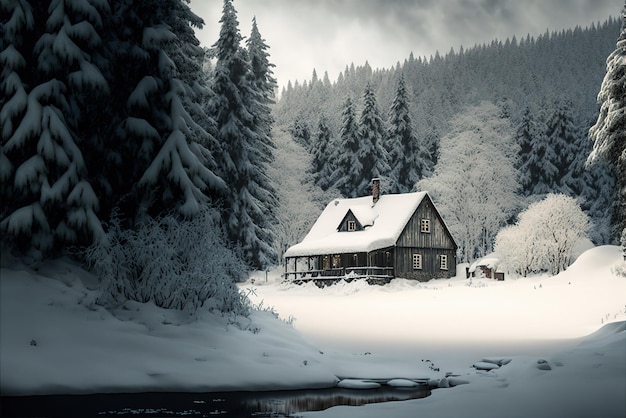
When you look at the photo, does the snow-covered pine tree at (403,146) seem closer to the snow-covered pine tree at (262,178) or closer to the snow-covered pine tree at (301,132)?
the snow-covered pine tree at (301,132)

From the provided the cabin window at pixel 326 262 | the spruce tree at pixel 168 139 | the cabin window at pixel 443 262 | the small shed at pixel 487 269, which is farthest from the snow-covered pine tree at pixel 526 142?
the spruce tree at pixel 168 139

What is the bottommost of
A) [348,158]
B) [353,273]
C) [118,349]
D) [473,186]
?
[118,349]

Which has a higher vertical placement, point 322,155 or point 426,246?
point 322,155

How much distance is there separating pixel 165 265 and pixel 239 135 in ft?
92.8

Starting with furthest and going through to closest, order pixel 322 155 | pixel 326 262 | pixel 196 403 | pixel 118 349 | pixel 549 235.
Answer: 1. pixel 322 155
2. pixel 326 262
3. pixel 549 235
4. pixel 118 349
5. pixel 196 403

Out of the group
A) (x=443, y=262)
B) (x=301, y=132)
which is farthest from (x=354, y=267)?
(x=301, y=132)

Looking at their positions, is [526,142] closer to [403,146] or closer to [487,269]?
[403,146]

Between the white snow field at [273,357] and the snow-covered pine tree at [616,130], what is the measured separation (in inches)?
377

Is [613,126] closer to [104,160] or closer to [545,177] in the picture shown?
[104,160]

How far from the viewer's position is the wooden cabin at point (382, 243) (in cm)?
4731

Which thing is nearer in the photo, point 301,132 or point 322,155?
point 322,155

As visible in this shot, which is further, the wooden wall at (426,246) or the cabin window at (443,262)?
the cabin window at (443,262)

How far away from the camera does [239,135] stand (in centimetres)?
4172

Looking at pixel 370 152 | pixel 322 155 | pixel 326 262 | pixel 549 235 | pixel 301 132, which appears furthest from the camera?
pixel 301 132
